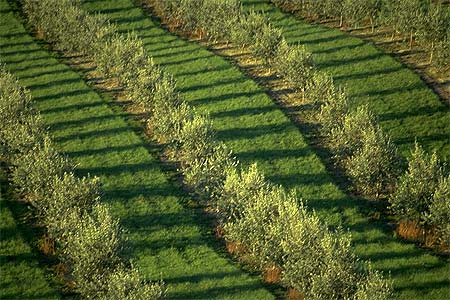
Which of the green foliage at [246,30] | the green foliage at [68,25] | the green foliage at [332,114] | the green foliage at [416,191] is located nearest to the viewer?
the green foliage at [416,191]

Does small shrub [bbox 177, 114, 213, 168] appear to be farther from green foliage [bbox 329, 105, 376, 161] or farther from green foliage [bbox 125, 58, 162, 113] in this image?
green foliage [bbox 329, 105, 376, 161]

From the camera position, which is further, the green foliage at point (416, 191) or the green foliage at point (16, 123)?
the green foliage at point (16, 123)

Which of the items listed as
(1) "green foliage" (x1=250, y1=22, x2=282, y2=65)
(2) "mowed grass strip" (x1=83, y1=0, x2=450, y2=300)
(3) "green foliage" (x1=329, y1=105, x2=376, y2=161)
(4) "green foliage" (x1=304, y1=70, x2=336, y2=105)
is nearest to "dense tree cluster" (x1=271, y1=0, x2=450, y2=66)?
(1) "green foliage" (x1=250, y1=22, x2=282, y2=65)

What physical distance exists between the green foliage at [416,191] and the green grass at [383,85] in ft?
29.3

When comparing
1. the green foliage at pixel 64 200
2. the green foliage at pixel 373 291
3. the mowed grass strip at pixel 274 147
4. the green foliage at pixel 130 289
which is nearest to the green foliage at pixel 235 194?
the mowed grass strip at pixel 274 147

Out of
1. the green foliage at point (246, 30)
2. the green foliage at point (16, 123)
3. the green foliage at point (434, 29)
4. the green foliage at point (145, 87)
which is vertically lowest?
the green foliage at point (16, 123)

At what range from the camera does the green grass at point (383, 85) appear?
190 feet

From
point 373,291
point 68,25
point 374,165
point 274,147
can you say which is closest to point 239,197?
point 374,165

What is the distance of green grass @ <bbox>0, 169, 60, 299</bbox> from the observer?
41.0 metres

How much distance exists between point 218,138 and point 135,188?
9.88 metres

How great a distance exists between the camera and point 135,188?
169 feet

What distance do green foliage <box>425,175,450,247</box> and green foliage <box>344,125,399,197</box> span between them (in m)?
5.20

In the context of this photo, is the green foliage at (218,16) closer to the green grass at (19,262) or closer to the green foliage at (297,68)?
the green foliage at (297,68)

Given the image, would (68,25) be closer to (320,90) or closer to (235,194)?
Answer: (320,90)
